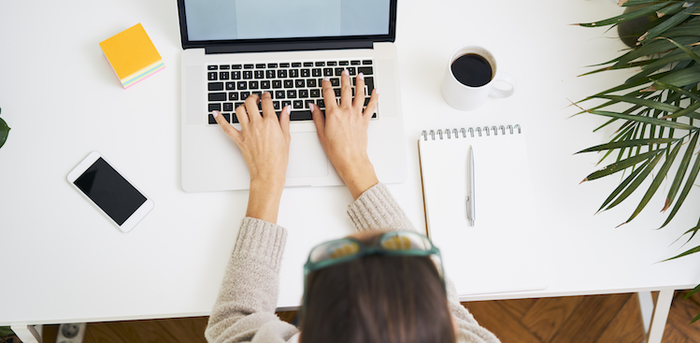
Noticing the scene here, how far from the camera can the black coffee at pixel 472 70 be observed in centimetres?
78

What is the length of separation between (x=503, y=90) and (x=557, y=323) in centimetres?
90

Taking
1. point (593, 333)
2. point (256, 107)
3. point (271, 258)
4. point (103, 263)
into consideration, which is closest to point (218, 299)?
point (271, 258)

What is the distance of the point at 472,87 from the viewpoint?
76cm

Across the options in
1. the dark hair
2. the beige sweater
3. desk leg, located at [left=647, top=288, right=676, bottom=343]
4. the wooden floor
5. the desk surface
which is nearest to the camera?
the dark hair

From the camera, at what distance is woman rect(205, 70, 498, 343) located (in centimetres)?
36

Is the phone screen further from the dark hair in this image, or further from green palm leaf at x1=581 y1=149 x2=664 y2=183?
green palm leaf at x1=581 y1=149 x2=664 y2=183

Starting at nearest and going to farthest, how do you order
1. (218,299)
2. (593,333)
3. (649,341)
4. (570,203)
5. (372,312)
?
1. (372,312)
2. (218,299)
3. (570,203)
4. (649,341)
5. (593,333)

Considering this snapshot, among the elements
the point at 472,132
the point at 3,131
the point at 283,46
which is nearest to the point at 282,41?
the point at 283,46

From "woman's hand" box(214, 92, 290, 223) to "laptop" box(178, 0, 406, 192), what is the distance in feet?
0.07

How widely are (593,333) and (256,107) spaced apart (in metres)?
1.25

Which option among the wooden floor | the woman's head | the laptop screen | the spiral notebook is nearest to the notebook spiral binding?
the spiral notebook

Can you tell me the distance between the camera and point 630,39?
32.9 inches

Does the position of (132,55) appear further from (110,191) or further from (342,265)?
(342,265)

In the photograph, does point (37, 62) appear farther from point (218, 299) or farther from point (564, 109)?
point (564, 109)
